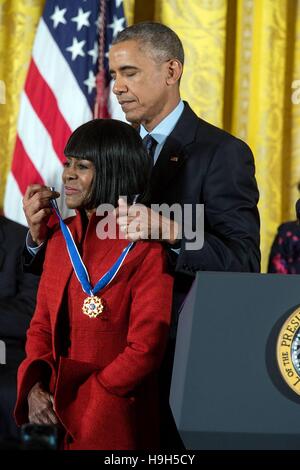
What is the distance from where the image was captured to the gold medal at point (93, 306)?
1730mm

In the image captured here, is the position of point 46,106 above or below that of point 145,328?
above

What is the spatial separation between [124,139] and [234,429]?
83cm

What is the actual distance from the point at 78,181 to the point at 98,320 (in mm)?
315

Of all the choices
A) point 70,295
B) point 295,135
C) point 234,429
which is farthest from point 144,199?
point 295,135

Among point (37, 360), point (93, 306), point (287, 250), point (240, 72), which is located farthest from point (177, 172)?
point (240, 72)

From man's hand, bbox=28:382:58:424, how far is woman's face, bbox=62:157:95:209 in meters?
0.42

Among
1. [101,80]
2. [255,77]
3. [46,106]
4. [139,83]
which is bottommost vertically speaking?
[139,83]

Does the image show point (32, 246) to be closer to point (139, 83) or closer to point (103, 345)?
point (103, 345)

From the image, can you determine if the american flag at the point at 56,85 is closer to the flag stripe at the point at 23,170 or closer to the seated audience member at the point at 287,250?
the flag stripe at the point at 23,170

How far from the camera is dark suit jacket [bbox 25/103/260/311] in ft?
6.19

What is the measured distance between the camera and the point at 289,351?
1.26 metres

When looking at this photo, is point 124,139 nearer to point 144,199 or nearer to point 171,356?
point 144,199
